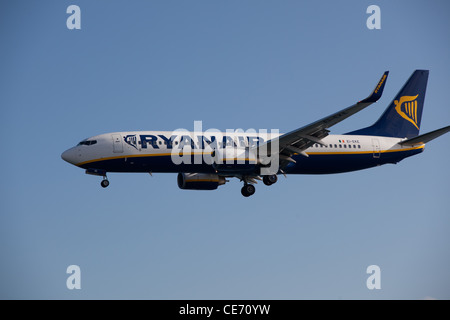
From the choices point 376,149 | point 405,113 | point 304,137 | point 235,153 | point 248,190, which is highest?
point 405,113

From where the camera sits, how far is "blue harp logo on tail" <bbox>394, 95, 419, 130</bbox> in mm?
61628

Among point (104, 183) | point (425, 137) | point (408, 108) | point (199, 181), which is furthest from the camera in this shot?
point (408, 108)

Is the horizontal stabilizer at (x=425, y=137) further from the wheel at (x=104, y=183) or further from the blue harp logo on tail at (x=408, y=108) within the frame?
the wheel at (x=104, y=183)

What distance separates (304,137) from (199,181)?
10.6 metres

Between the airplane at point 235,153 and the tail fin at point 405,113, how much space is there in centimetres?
244

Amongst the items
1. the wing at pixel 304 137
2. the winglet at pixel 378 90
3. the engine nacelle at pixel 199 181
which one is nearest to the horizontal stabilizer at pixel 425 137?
the wing at pixel 304 137

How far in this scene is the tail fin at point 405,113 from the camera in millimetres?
60344

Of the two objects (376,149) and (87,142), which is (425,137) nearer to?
(376,149)

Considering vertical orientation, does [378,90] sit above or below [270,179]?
above

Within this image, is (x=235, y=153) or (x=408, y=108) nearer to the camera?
(x=235, y=153)

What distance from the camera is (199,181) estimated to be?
56625mm

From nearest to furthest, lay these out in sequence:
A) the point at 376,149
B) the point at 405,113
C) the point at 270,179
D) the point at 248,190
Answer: the point at 270,179, the point at 248,190, the point at 376,149, the point at 405,113

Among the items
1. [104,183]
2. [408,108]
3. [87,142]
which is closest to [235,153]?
[104,183]

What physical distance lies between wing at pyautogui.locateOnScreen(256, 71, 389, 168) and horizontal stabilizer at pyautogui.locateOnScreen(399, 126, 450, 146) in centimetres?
Result: 897
